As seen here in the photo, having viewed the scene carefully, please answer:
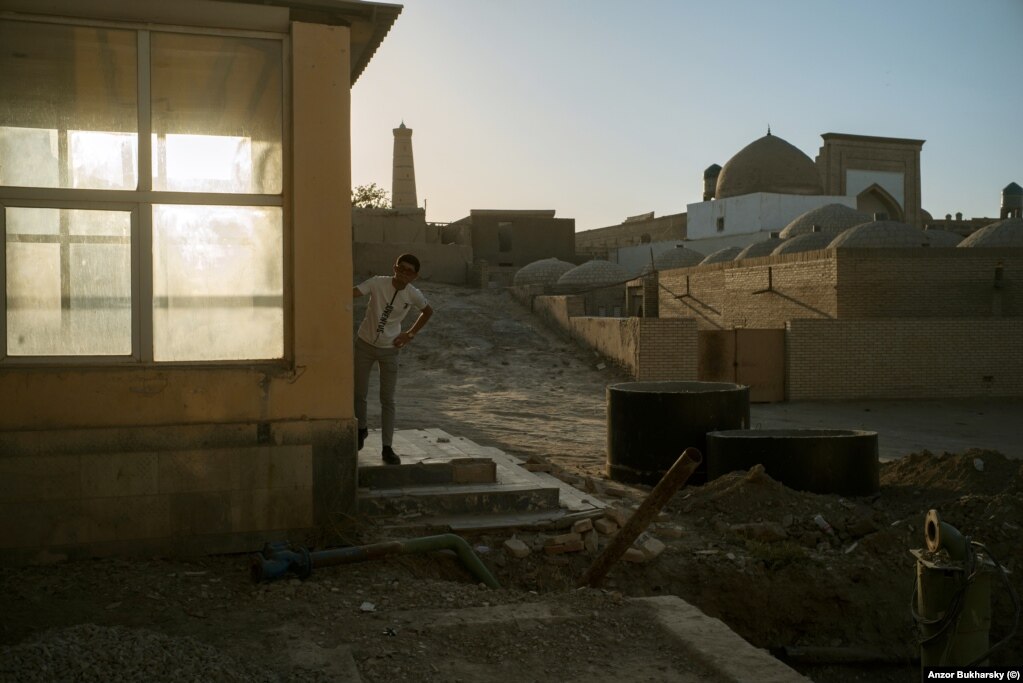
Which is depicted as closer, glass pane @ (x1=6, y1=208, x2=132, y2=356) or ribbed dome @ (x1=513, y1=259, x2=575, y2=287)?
glass pane @ (x1=6, y1=208, x2=132, y2=356)

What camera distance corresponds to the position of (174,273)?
221 inches

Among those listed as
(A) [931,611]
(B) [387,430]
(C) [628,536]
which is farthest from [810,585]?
(B) [387,430]

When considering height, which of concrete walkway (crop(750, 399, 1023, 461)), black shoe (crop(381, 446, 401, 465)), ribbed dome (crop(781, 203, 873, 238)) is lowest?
concrete walkway (crop(750, 399, 1023, 461))

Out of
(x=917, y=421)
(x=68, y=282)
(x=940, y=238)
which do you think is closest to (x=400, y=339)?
(x=68, y=282)

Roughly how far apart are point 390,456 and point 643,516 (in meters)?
2.11

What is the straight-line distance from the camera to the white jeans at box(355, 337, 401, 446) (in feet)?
21.6

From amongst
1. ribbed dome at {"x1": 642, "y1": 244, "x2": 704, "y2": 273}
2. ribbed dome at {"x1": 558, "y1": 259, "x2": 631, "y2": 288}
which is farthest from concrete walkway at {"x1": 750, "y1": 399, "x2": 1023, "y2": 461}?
ribbed dome at {"x1": 642, "y1": 244, "x2": 704, "y2": 273}

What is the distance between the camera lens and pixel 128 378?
17.9ft

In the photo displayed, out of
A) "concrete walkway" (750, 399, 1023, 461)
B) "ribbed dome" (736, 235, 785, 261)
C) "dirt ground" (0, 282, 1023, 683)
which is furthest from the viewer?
"ribbed dome" (736, 235, 785, 261)

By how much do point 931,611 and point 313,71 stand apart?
15.0 ft

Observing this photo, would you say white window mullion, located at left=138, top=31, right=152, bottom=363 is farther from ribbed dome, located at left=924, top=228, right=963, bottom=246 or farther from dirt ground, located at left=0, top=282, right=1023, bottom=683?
ribbed dome, located at left=924, top=228, right=963, bottom=246

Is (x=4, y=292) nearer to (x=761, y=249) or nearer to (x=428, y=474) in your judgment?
(x=428, y=474)

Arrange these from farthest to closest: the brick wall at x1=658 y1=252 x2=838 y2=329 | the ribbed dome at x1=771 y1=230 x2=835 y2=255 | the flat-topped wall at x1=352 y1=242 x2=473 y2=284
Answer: the flat-topped wall at x1=352 y1=242 x2=473 y2=284 < the ribbed dome at x1=771 y1=230 x2=835 y2=255 < the brick wall at x1=658 y1=252 x2=838 y2=329

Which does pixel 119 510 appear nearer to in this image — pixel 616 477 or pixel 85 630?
pixel 85 630
